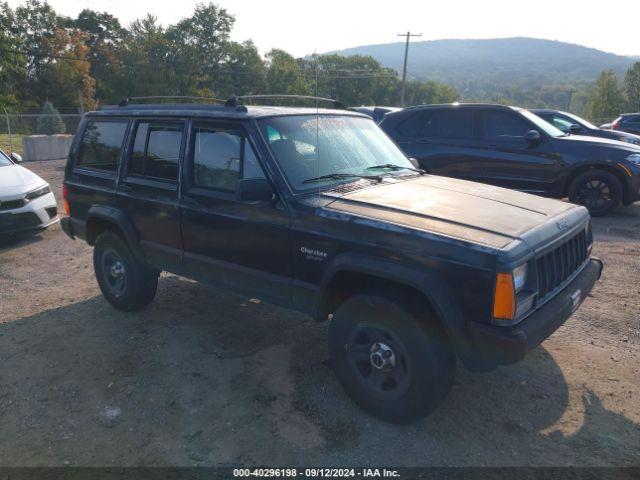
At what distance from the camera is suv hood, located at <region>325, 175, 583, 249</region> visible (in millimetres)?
2881

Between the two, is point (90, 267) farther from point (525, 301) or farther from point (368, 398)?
point (525, 301)

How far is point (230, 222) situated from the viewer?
370 cm

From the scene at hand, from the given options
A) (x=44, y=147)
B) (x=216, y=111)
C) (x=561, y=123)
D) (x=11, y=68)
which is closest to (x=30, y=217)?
(x=216, y=111)

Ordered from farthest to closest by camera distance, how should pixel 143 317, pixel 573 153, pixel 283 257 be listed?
pixel 573 153 → pixel 143 317 → pixel 283 257

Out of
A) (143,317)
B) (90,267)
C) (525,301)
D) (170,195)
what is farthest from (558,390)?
(90,267)

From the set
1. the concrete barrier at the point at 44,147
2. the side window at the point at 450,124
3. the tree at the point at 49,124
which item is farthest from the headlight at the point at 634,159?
the tree at the point at 49,124

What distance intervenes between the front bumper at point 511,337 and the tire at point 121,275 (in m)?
3.22

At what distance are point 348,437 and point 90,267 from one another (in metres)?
4.70

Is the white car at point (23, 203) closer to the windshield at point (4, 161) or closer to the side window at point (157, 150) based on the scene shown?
the windshield at point (4, 161)

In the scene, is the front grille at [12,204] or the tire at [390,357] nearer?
the tire at [390,357]

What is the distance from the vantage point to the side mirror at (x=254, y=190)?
3188 mm

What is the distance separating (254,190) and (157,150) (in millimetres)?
1504

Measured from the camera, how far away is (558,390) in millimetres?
3535

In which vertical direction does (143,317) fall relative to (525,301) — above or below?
below
